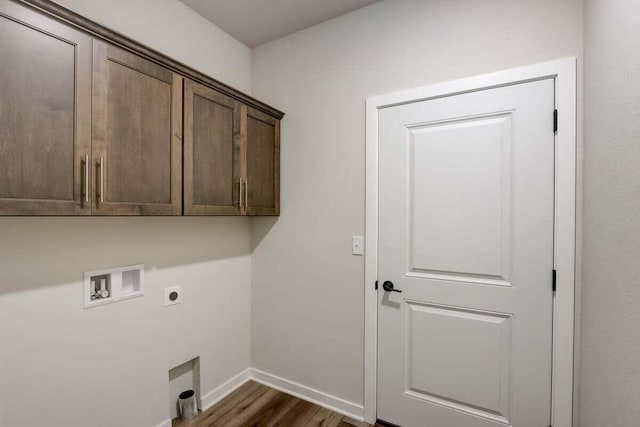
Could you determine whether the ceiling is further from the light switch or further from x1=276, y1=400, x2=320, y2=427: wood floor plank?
x1=276, y1=400, x2=320, y2=427: wood floor plank

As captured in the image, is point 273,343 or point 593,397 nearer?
point 593,397

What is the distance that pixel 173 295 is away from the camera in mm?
1897

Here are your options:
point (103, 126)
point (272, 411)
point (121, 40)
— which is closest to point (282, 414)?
point (272, 411)

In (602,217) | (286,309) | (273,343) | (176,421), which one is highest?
(602,217)

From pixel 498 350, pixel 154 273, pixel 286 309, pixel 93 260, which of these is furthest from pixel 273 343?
pixel 498 350

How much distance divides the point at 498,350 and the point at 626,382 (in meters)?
0.80

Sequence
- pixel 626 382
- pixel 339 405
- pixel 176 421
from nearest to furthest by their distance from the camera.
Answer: pixel 626 382
pixel 176 421
pixel 339 405

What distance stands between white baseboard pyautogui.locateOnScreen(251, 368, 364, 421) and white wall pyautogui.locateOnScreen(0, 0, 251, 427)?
0.62 feet

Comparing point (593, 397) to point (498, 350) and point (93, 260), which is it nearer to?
point (498, 350)

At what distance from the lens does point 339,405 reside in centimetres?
207

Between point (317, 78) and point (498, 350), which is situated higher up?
point (317, 78)

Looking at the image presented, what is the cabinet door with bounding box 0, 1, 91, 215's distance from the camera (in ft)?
3.36

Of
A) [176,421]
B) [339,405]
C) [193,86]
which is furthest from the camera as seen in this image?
[339,405]

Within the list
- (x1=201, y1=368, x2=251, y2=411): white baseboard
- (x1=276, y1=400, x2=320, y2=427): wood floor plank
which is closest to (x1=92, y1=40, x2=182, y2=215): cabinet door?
(x1=201, y1=368, x2=251, y2=411): white baseboard
